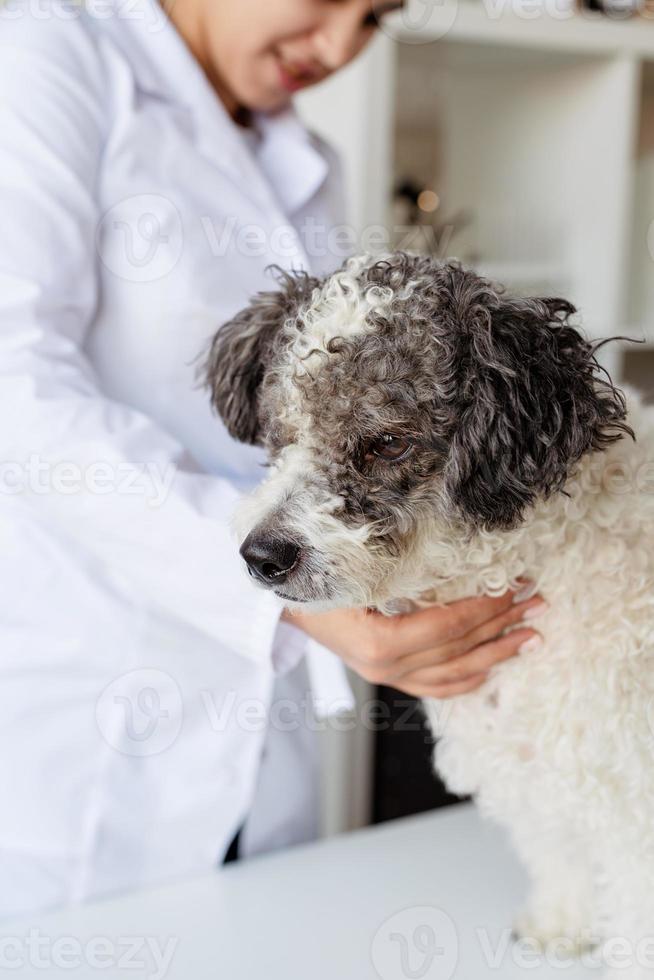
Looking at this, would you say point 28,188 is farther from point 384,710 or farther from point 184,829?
point 384,710

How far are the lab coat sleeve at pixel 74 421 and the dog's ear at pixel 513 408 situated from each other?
25 cm

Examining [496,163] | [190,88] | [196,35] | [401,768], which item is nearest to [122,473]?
[190,88]

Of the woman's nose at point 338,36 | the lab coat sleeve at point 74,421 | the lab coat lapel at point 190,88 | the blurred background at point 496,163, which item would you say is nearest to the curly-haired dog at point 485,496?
the lab coat sleeve at point 74,421

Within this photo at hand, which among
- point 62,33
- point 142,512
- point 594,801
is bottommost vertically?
point 594,801

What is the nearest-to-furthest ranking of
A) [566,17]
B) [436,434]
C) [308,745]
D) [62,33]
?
[436,434] → [62,33] → [308,745] → [566,17]

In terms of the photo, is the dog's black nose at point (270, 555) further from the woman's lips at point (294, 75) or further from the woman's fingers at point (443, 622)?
the woman's lips at point (294, 75)

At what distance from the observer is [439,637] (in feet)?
2.85

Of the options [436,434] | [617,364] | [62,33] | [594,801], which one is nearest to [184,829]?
[594,801]

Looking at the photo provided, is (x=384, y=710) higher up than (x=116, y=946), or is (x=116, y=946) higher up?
(x=116, y=946)

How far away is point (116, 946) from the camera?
99cm

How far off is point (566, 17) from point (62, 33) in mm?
1323

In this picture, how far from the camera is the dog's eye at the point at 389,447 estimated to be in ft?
2.58

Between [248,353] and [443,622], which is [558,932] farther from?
[248,353]

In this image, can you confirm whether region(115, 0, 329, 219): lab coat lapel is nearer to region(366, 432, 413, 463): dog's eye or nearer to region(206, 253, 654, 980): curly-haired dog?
region(206, 253, 654, 980): curly-haired dog
